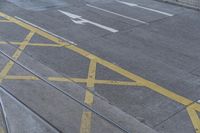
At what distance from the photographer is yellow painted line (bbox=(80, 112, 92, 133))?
7.93 meters

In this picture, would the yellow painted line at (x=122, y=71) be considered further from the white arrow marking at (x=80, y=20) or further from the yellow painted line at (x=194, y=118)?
the white arrow marking at (x=80, y=20)

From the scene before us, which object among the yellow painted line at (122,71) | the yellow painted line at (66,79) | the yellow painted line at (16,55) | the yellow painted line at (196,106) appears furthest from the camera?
the yellow painted line at (16,55)

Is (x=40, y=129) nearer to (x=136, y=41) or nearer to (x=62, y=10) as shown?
(x=136, y=41)

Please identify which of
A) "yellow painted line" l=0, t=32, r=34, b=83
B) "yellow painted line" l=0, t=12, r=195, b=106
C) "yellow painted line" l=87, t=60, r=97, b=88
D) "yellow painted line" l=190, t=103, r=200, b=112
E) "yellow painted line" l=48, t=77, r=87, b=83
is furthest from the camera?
"yellow painted line" l=0, t=32, r=34, b=83

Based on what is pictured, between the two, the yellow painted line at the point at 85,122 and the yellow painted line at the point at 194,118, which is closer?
the yellow painted line at the point at 85,122

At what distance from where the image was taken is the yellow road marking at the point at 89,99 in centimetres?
803

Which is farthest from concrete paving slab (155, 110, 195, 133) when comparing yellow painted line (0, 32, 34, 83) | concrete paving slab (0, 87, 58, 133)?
yellow painted line (0, 32, 34, 83)

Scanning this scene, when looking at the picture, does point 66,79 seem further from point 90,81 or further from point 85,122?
point 85,122

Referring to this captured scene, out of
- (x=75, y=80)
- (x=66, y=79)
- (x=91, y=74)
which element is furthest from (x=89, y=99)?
(x=91, y=74)

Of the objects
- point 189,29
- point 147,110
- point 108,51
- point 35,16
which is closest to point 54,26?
point 35,16

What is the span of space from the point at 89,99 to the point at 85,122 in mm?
1085

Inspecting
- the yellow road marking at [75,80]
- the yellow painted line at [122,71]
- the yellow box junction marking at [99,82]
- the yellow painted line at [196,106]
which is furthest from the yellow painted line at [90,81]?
the yellow painted line at [196,106]

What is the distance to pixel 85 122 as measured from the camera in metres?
8.19

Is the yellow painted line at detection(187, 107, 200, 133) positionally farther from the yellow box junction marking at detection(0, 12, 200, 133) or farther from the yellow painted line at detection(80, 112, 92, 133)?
the yellow painted line at detection(80, 112, 92, 133)
